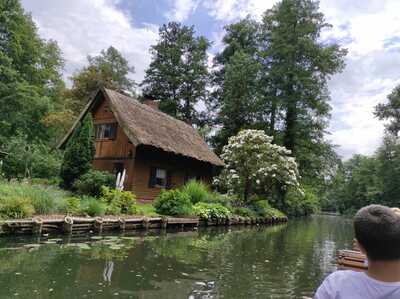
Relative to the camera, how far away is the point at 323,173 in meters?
36.3

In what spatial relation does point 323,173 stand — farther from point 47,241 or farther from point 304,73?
point 47,241

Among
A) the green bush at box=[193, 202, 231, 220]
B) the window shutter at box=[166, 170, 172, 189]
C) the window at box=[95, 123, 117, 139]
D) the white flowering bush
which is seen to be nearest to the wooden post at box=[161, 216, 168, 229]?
the green bush at box=[193, 202, 231, 220]

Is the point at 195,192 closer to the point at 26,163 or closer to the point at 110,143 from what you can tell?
the point at 110,143

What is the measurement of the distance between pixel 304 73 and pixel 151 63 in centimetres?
1991

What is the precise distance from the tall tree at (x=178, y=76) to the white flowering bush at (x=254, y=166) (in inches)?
711

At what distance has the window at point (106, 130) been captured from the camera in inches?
950

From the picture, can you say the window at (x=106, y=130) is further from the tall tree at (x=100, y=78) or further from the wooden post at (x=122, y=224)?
→ the tall tree at (x=100, y=78)

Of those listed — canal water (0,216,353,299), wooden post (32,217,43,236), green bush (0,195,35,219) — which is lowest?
canal water (0,216,353,299)

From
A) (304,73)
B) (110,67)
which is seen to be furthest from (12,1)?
(304,73)

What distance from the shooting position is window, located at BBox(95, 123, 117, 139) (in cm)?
2412

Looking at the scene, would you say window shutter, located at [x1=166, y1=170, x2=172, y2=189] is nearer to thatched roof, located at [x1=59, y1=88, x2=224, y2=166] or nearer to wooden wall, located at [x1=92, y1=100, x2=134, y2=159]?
thatched roof, located at [x1=59, y1=88, x2=224, y2=166]

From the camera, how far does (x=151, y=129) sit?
944 inches

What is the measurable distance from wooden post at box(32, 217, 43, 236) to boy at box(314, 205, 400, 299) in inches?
424

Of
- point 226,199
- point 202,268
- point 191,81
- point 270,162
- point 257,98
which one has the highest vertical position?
point 191,81
